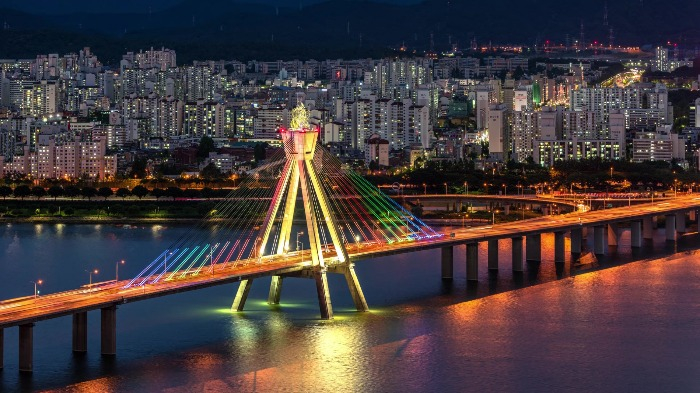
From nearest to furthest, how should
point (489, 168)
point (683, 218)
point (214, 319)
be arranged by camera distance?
point (214, 319)
point (683, 218)
point (489, 168)

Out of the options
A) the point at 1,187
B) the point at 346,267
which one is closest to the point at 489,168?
the point at 1,187

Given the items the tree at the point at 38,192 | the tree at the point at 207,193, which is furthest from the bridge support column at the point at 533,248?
the tree at the point at 38,192

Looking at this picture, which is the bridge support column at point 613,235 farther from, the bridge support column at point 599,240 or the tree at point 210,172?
the tree at point 210,172

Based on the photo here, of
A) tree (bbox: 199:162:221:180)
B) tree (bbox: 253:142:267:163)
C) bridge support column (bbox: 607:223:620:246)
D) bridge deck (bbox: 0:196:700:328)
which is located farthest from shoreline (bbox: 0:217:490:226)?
tree (bbox: 253:142:267:163)

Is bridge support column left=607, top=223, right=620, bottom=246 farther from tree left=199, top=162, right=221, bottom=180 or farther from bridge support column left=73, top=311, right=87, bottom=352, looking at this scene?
tree left=199, top=162, right=221, bottom=180

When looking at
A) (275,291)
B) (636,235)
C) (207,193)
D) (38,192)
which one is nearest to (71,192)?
(38,192)

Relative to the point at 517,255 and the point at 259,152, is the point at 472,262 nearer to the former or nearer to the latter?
the point at 517,255

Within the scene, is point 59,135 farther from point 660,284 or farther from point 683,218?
point 660,284
